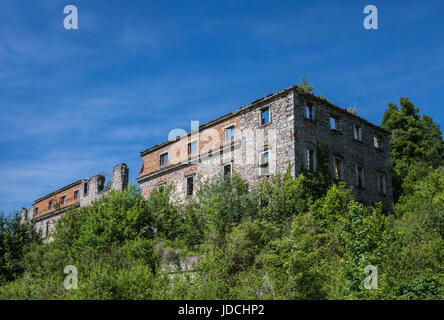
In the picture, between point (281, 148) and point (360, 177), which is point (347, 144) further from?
point (281, 148)

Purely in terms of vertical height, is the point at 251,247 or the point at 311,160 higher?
the point at 311,160

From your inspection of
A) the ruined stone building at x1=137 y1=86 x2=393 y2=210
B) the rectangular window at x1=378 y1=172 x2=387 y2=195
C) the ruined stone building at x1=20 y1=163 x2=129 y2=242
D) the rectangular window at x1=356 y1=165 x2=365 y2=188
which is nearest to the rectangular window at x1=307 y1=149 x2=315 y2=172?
the ruined stone building at x1=137 y1=86 x2=393 y2=210

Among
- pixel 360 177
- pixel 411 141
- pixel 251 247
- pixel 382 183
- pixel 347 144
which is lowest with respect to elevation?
pixel 251 247

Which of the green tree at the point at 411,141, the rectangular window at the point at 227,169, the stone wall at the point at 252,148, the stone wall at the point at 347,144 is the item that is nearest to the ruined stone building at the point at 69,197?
the stone wall at the point at 252,148

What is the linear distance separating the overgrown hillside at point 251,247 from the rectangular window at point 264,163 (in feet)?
3.47

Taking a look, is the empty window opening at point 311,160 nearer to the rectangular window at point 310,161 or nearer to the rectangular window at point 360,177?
the rectangular window at point 310,161

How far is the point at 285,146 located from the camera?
73.9 feet

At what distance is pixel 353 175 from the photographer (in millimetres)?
25375

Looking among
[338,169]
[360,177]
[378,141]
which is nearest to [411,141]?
[378,141]

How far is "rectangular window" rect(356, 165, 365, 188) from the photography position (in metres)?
25.7

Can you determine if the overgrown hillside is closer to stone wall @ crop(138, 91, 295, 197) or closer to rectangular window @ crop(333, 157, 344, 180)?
stone wall @ crop(138, 91, 295, 197)

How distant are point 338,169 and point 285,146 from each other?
4190 millimetres
